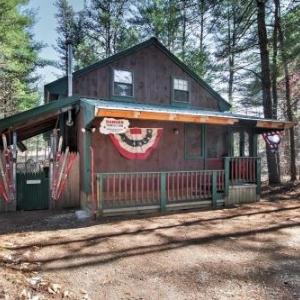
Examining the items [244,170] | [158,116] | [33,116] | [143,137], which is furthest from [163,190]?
[33,116]

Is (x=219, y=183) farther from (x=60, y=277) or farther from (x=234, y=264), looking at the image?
(x=60, y=277)

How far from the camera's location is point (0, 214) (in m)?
8.51

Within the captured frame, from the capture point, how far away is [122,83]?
12.5m

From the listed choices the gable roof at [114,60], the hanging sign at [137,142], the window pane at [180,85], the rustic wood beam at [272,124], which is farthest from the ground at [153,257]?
the window pane at [180,85]

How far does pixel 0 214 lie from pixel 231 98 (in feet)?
63.6

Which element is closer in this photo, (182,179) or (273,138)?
(182,179)

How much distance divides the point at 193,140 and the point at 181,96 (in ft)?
10.7

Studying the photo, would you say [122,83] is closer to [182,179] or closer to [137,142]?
[137,142]

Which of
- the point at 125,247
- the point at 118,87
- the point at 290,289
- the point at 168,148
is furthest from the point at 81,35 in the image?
the point at 290,289

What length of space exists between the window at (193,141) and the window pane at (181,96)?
2.84 metres

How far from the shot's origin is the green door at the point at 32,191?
913cm

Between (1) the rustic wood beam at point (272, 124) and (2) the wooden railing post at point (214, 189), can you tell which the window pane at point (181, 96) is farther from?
(2) the wooden railing post at point (214, 189)

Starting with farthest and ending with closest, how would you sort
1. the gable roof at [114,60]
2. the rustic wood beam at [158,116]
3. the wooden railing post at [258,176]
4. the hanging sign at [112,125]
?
the gable roof at [114,60]
the wooden railing post at [258,176]
the hanging sign at [112,125]
the rustic wood beam at [158,116]

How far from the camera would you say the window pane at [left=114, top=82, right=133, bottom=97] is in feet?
40.7
